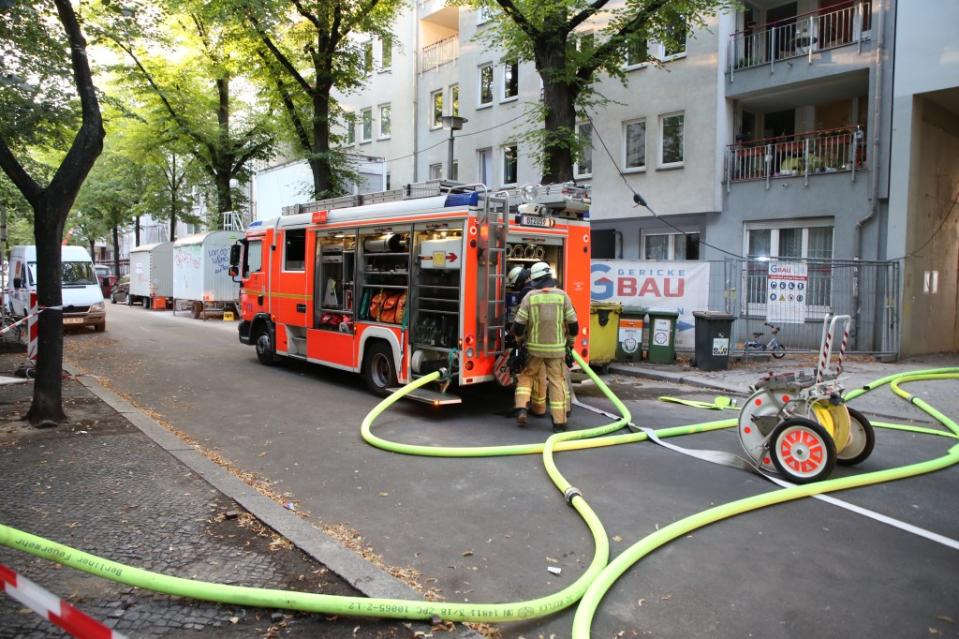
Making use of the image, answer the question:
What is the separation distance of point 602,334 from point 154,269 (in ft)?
80.9

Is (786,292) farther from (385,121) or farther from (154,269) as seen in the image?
(154,269)

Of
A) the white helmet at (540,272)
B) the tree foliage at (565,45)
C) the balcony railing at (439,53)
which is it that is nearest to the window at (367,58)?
the balcony railing at (439,53)

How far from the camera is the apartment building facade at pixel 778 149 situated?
14.0 m

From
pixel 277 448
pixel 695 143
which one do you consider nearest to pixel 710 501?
pixel 277 448

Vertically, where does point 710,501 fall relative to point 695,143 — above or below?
below

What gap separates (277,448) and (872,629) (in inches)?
208

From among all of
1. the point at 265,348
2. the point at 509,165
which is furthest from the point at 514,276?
the point at 509,165

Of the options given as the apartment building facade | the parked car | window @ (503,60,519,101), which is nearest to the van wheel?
the apartment building facade

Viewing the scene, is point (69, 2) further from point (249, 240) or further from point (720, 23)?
point (720, 23)

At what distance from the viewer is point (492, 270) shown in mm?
8148

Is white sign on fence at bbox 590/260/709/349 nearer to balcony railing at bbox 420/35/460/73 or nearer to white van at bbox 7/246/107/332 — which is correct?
white van at bbox 7/246/107/332

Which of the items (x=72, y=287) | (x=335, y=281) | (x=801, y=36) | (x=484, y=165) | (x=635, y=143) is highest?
(x=801, y=36)

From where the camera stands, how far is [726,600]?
12.1 ft

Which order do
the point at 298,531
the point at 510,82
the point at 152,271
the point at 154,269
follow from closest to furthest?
the point at 298,531 < the point at 510,82 < the point at 154,269 < the point at 152,271
